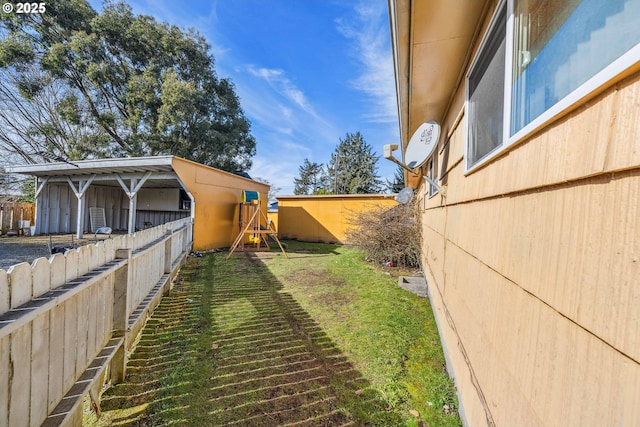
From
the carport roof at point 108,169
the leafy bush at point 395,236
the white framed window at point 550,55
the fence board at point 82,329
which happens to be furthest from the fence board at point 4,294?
the carport roof at point 108,169

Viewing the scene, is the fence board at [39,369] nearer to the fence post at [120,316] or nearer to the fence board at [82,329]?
the fence board at [82,329]

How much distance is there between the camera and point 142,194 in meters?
14.7

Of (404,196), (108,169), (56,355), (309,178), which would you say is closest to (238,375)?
(56,355)

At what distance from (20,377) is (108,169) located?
11.7 m

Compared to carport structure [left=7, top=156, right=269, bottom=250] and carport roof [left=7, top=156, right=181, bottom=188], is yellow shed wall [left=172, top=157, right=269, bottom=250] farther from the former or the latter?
carport roof [left=7, top=156, right=181, bottom=188]

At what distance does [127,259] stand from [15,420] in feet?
4.65

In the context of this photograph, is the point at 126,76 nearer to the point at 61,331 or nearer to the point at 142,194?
the point at 142,194

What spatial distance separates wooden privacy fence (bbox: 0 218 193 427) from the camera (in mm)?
1156

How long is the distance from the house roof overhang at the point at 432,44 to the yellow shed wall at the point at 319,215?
907 cm

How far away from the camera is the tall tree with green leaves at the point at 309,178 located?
39594 mm

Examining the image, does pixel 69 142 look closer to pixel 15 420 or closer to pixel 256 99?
pixel 256 99

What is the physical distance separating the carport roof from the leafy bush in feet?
21.3

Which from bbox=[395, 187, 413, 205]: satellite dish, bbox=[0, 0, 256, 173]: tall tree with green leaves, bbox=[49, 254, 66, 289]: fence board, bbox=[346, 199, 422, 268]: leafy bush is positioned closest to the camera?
bbox=[49, 254, 66, 289]: fence board

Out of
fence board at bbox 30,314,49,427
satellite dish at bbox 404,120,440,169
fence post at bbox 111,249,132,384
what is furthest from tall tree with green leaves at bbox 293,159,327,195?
fence board at bbox 30,314,49,427
